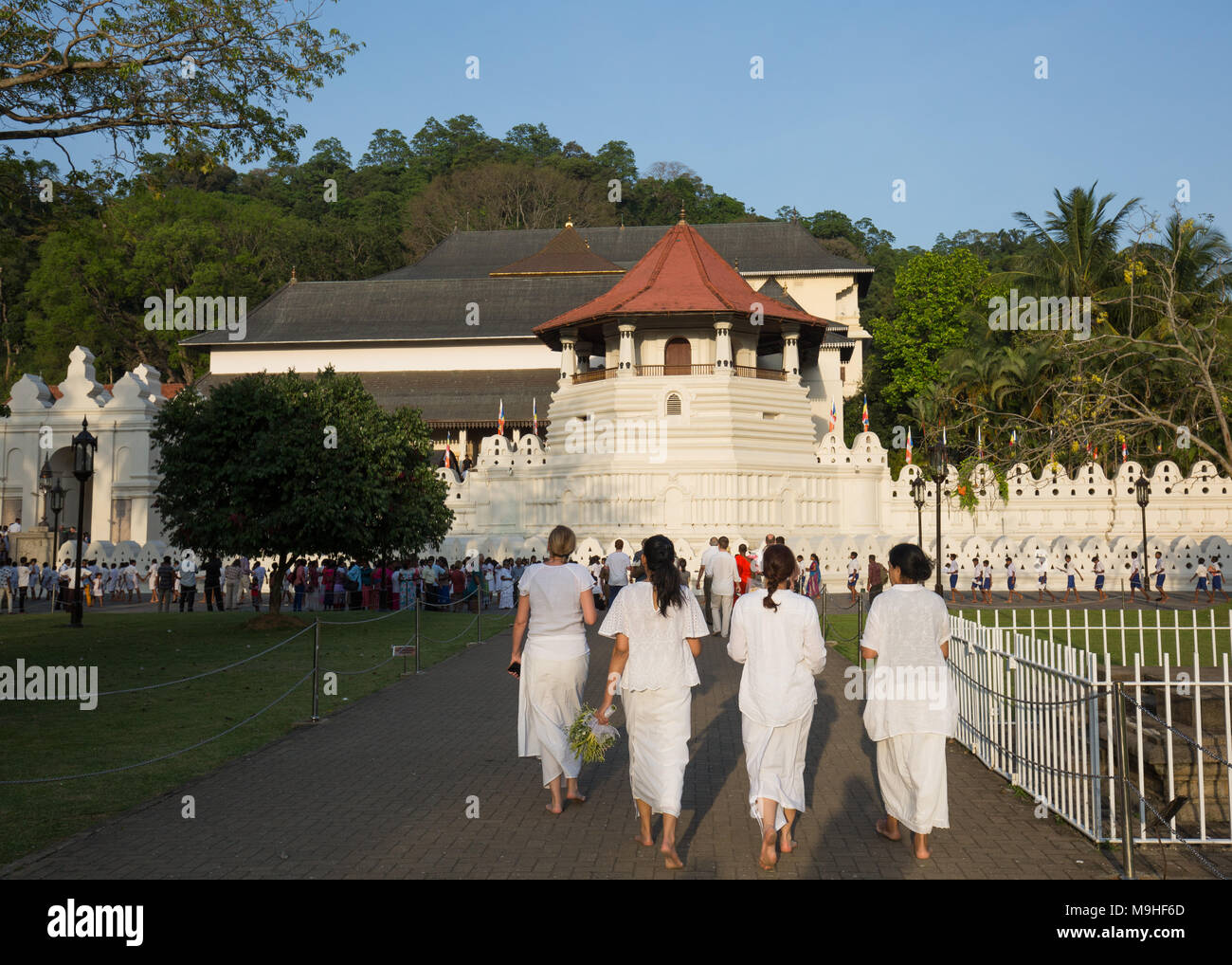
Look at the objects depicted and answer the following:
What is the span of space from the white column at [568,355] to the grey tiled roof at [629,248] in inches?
1032

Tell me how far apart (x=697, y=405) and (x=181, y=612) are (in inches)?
694

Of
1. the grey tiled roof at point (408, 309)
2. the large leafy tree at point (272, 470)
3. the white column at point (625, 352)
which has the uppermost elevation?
Result: the grey tiled roof at point (408, 309)

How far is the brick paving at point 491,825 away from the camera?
621cm

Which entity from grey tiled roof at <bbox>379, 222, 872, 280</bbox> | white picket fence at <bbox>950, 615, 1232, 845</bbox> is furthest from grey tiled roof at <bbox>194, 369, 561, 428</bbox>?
white picket fence at <bbox>950, 615, 1232, 845</bbox>

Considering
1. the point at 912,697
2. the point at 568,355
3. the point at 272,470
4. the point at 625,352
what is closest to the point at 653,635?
the point at 912,697

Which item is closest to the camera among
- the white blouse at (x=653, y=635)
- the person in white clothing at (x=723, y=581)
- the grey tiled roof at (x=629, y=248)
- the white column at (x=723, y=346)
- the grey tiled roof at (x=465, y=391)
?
the white blouse at (x=653, y=635)

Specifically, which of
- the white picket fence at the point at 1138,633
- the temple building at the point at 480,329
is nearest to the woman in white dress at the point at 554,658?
the white picket fence at the point at 1138,633

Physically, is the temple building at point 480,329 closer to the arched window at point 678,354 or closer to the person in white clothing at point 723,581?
the arched window at point 678,354

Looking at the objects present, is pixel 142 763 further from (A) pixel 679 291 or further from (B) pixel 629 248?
(B) pixel 629 248

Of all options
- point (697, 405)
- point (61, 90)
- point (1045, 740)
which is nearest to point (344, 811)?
point (1045, 740)

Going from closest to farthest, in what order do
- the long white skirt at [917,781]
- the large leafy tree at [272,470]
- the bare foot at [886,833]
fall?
the long white skirt at [917,781] < the bare foot at [886,833] < the large leafy tree at [272,470]

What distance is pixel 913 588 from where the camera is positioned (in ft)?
21.9

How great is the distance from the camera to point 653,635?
679 cm

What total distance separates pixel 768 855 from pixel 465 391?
46204mm
